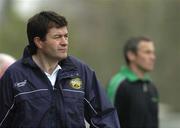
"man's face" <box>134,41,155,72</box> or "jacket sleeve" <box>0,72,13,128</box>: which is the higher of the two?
"jacket sleeve" <box>0,72,13,128</box>

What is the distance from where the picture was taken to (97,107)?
27.6 ft

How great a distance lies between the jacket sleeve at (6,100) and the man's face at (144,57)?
4.12 metres

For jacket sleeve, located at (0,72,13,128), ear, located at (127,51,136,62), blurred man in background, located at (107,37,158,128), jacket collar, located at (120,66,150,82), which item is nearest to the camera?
jacket sleeve, located at (0,72,13,128)

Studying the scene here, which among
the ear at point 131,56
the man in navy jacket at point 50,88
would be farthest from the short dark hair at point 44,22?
the ear at point 131,56

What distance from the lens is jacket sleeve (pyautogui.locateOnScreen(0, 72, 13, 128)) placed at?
8258 mm

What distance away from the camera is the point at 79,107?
Answer: 8.23 m

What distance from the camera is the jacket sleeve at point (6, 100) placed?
27.1 feet

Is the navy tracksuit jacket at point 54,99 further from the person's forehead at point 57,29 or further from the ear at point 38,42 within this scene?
the person's forehead at point 57,29

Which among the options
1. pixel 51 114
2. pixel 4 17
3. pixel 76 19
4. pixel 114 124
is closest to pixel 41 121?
pixel 51 114

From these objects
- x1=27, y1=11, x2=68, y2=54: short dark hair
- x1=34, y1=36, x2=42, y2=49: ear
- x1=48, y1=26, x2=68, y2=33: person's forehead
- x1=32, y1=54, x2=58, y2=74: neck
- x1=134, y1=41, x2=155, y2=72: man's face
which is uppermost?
x1=27, y1=11, x2=68, y2=54: short dark hair

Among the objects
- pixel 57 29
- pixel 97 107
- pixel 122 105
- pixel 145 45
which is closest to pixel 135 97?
pixel 122 105

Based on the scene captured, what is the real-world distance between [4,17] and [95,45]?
13.1 feet

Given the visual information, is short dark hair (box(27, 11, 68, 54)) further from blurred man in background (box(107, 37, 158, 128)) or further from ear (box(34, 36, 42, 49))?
blurred man in background (box(107, 37, 158, 128))

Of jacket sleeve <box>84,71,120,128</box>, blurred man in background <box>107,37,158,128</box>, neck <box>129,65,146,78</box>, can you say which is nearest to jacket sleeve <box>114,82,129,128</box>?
blurred man in background <box>107,37,158,128</box>
